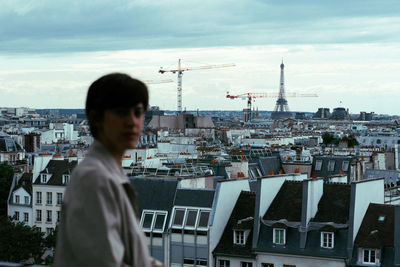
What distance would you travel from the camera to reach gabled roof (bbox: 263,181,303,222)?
34281 millimetres

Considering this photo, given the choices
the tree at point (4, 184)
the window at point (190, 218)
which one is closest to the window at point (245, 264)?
the window at point (190, 218)

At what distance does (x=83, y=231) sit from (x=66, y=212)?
0.77ft

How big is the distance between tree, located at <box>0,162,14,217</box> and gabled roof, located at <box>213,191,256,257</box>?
29.6 meters

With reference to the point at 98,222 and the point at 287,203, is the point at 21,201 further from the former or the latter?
the point at 98,222

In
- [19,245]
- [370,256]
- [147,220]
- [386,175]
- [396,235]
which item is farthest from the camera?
[386,175]

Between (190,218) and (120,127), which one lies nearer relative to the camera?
(120,127)

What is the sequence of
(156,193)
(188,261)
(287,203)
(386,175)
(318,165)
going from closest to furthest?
1. (287,203)
2. (188,261)
3. (156,193)
4. (318,165)
5. (386,175)

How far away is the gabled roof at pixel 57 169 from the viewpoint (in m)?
57.6

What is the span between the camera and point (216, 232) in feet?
114

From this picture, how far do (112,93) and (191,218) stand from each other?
31388 millimetres

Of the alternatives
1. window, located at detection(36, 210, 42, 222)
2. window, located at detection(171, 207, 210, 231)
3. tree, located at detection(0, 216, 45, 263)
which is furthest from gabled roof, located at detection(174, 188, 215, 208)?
window, located at detection(36, 210, 42, 222)

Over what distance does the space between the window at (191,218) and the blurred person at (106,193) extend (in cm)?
3082

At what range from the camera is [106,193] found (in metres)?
4.40

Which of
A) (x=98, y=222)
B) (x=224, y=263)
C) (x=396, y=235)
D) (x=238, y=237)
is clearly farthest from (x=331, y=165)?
Result: (x=98, y=222)
